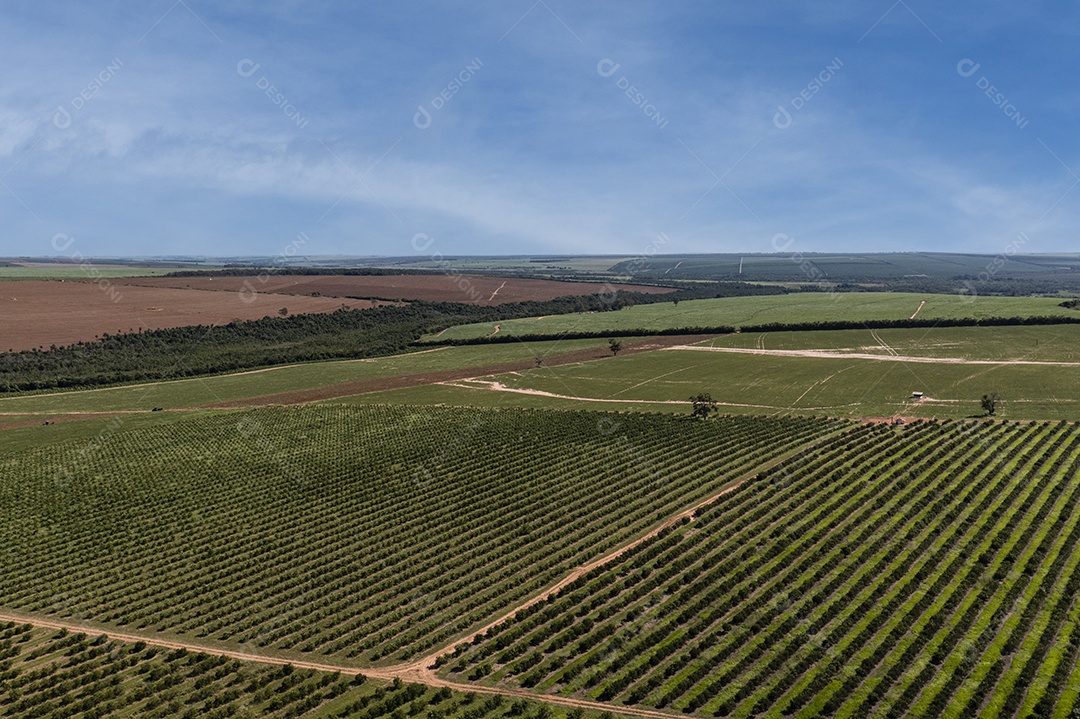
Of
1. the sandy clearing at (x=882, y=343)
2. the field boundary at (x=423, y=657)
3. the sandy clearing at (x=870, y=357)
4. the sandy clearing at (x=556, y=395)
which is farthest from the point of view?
the sandy clearing at (x=882, y=343)

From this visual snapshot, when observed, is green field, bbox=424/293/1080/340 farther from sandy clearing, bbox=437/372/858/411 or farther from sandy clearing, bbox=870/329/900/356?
sandy clearing, bbox=437/372/858/411

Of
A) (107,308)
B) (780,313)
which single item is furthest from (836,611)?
(107,308)

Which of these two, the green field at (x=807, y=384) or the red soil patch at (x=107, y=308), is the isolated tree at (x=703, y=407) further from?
the red soil patch at (x=107, y=308)

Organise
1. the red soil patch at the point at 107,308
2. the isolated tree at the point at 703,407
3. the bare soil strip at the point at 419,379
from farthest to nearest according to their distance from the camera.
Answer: the red soil patch at the point at 107,308 < the bare soil strip at the point at 419,379 < the isolated tree at the point at 703,407

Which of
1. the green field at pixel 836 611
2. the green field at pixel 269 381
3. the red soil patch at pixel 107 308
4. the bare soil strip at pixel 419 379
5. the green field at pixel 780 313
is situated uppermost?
the red soil patch at pixel 107 308

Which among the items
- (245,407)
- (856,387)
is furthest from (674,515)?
(245,407)

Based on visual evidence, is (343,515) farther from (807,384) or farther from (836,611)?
(807,384)

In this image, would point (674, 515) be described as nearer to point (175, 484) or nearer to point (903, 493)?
point (903, 493)

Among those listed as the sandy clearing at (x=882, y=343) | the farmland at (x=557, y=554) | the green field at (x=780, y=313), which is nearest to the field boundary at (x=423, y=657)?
the farmland at (x=557, y=554)
